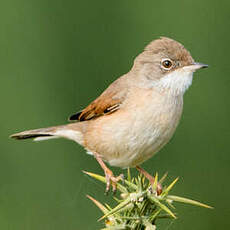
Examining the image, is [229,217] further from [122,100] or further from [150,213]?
[150,213]

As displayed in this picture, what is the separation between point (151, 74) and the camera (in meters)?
4.74

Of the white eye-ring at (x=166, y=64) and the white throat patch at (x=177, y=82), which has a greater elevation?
the white eye-ring at (x=166, y=64)

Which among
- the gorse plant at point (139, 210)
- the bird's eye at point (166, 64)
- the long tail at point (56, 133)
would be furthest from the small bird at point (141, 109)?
the gorse plant at point (139, 210)

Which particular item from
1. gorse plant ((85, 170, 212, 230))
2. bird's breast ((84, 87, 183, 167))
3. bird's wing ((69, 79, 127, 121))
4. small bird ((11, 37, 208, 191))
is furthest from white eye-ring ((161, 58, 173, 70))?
gorse plant ((85, 170, 212, 230))

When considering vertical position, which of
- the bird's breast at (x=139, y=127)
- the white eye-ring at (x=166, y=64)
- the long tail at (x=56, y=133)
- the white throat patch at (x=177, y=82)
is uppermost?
the white eye-ring at (x=166, y=64)

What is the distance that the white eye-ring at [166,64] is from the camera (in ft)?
15.2

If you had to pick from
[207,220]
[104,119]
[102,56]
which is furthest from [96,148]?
[207,220]

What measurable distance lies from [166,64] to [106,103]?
2.27 feet

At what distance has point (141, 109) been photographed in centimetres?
446

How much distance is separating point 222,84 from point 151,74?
49.7 inches

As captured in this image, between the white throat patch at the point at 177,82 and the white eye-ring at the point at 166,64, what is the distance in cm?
7

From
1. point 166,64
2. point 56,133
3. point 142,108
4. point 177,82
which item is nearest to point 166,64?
point 166,64

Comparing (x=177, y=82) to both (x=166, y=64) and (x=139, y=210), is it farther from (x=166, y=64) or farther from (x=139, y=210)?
(x=139, y=210)

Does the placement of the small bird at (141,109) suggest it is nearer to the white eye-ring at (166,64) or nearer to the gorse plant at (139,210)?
the white eye-ring at (166,64)
